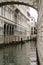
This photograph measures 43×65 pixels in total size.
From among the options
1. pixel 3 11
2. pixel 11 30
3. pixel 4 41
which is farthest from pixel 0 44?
pixel 11 30

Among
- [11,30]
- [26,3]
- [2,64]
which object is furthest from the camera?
[11,30]

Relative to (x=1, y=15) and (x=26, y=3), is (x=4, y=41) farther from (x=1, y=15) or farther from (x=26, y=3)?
(x=26, y=3)

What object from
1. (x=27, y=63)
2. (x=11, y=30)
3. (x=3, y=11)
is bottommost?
(x=27, y=63)

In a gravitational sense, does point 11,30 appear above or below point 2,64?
above

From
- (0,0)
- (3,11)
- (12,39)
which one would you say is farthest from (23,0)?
(12,39)

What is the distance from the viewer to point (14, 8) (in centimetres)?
2650

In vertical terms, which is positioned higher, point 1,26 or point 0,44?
point 1,26

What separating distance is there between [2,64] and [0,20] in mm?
9876

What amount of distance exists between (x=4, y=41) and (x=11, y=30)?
595 centimetres

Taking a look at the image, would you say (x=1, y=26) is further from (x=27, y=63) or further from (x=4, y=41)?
(x=27, y=63)

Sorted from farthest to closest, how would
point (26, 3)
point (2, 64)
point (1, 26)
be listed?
point (1, 26)
point (26, 3)
point (2, 64)

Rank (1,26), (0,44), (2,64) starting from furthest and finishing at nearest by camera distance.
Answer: (1,26)
(0,44)
(2,64)

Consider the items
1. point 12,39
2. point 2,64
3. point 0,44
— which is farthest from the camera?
point 12,39

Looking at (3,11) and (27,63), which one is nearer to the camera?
(27,63)
